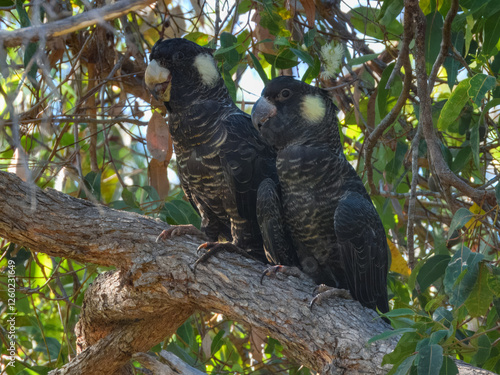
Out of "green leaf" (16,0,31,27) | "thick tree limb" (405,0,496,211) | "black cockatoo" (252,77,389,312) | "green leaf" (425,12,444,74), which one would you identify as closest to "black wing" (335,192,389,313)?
"black cockatoo" (252,77,389,312)

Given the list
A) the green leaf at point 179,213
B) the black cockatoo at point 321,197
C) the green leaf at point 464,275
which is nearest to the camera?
the green leaf at point 464,275

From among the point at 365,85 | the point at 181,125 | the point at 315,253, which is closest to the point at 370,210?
the point at 315,253

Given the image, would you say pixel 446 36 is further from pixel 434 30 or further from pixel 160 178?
pixel 160 178

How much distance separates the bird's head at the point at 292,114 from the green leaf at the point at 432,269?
55 cm

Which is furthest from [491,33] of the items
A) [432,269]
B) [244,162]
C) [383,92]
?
[244,162]

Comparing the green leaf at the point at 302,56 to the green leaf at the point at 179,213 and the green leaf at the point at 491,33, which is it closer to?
the green leaf at the point at 491,33

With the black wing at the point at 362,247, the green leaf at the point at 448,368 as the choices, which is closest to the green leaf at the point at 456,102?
the black wing at the point at 362,247

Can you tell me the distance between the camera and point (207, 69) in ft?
6.18

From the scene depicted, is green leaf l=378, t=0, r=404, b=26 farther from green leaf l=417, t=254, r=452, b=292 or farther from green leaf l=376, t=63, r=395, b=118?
green leaf l=417, t=254, r=452, b=292

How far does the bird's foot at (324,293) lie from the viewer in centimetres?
148

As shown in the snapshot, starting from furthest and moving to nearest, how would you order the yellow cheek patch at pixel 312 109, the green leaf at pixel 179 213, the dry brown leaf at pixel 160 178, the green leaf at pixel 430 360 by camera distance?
1. the dry brown leaf at pixel 160 178
2. the green leaf at pixel 179 213
3. the yellow cheek patch at pixel 312 109
4. the green leaf at pixel 430 360

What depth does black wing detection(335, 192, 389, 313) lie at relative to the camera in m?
1.66

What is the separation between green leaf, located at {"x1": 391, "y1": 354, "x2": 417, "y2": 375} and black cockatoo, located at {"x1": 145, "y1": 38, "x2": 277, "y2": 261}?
870 mm

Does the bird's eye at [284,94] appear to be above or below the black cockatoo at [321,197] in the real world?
above
